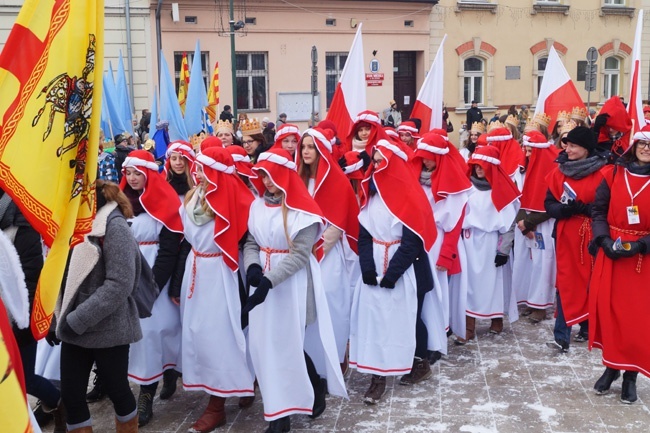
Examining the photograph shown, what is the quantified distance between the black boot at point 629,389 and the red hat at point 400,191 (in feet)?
5.95

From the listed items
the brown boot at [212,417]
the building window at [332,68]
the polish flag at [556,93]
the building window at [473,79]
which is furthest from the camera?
the building window at [473,79]

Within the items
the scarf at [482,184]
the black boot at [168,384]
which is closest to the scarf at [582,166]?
the scarf at [482,184]

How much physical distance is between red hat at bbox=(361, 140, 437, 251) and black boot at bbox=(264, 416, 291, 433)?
165cm

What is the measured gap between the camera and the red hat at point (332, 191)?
5.99m

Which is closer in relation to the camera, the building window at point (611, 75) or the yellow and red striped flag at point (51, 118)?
the yellow and red striped flag at point (51, 118)

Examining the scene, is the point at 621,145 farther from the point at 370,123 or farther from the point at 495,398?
the point at 495,398

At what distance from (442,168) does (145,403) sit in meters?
3.10

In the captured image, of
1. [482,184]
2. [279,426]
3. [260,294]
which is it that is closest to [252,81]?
[482,184]

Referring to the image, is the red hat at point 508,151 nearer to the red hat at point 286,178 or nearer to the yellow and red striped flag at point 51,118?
the red hat at point 286,178

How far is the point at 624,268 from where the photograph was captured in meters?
5.64

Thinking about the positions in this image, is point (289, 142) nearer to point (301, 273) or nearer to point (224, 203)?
point (224, 203)

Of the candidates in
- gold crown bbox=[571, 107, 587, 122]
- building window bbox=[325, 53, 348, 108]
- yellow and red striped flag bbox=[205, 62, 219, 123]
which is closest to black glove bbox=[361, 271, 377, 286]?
gold crown bbox=[571, 107, 587, 122]

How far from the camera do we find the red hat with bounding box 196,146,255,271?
5.18 metres

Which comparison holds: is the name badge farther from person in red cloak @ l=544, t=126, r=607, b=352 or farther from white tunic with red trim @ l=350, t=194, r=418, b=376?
white tunic with red trim @ l=350, t=194, r=418, b=376
